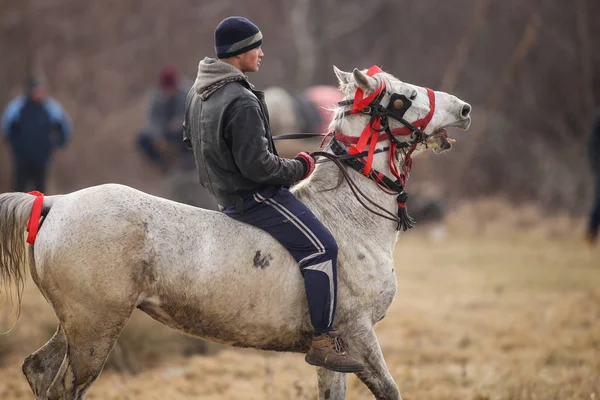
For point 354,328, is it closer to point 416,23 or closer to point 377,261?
point 377,261

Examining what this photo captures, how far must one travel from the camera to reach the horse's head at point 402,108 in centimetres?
480

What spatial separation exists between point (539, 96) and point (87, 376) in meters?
18.1

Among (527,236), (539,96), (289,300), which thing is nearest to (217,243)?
(289,300)

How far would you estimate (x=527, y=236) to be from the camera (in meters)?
15.5

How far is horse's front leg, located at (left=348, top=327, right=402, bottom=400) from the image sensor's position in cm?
457

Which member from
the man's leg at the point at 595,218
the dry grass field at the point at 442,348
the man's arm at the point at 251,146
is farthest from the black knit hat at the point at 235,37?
the man's leg at the point at 595,218

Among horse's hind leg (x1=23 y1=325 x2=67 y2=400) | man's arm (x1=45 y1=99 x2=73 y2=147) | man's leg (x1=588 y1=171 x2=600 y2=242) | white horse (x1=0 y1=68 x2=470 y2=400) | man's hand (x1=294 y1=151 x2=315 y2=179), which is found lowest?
man's leg (x1=588 y1=171 x2=600 y2=242)

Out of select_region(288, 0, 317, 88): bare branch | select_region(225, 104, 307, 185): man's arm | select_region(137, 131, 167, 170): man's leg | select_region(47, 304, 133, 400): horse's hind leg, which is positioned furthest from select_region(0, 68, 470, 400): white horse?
select_region(288, 0, 317, 88): bare branch

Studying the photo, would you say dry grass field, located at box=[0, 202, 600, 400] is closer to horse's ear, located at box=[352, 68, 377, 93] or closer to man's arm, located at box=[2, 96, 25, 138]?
horse's ear, located at box=[352, 68, 377, 93]

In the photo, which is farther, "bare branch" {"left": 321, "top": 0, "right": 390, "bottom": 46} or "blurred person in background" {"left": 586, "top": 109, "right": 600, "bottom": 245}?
"bare branch" {"left": 321, "top": 0, "right": 390, "bottom": 46}

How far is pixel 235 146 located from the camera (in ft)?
14.3

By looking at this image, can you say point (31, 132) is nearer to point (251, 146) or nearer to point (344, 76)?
point (344, 76)

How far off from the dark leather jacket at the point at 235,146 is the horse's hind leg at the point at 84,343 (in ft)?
2.88

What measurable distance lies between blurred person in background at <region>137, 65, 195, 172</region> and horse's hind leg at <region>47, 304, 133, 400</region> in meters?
8.80
